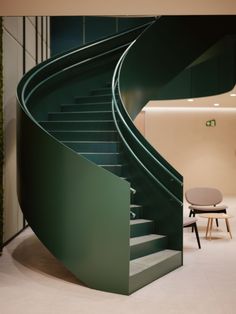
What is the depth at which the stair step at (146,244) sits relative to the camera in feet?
18.6

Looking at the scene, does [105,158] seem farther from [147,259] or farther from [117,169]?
[147,259]

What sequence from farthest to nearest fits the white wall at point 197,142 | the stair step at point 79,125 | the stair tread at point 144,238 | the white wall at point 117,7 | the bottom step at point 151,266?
1. the white wall at point 197,142
2. the stair step at point 79,125
3. the stair tread at point 144,238
4. the bottom step at point 151,266
5. the white wall at point 117,7

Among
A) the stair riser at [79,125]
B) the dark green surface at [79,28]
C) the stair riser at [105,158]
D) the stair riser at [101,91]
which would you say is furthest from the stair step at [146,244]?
the dark green surface at [79,28]

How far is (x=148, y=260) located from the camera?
5645mm

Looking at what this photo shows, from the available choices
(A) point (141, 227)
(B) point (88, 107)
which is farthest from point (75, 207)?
(B) point (88, 107)

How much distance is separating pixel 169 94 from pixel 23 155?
6893mm

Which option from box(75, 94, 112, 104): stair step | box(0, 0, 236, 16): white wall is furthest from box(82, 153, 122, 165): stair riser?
box(0, 0, 236, 16): white wall

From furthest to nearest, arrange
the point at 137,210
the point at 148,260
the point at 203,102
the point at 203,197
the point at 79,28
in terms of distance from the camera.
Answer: the point at 203,102 < the point at 79,28 < the point at 203,197 < the point at 137,210 < the point at 148,260

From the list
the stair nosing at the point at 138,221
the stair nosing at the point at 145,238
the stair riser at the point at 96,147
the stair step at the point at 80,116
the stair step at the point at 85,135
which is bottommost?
the stair nosing at the point at 145,238

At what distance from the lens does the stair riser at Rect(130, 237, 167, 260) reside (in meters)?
5.67

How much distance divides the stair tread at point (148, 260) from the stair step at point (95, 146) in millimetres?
2030

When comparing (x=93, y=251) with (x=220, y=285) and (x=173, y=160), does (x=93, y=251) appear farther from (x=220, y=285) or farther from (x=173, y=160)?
(x=173, y=160)

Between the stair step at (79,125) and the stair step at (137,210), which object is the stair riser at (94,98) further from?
the stair step at (137,210)

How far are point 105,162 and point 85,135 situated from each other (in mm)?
732
